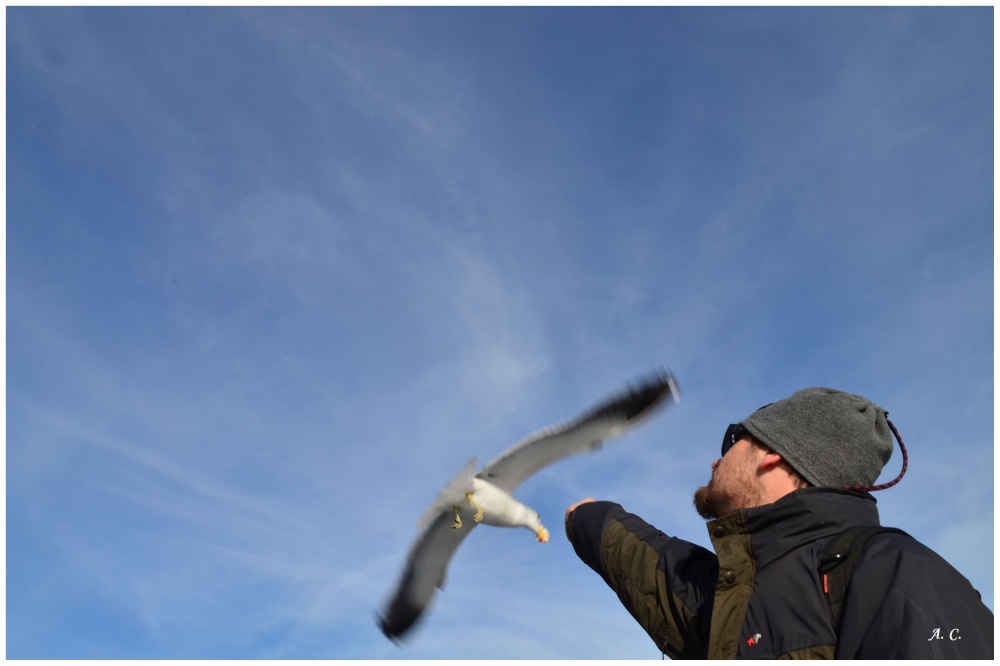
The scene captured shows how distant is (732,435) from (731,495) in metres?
0.40

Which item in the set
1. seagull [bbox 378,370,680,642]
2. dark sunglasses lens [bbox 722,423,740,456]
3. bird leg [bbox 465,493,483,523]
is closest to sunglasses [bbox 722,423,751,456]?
dark sunglasses lens [bbox 722,423,740,456]

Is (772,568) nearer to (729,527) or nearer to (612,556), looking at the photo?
(729,527)

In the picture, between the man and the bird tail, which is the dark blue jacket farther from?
the bird tail

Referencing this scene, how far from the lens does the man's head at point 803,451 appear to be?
3588 millimetres

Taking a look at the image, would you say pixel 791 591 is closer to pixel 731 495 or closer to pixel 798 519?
pixel 798 519

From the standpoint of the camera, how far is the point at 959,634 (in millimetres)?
2510

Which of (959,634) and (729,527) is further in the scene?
(729,527)

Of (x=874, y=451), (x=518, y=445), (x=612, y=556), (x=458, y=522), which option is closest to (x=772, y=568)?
(x=874, y=451)

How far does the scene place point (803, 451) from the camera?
3.61m

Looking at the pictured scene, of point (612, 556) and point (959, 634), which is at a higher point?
point (612, 556)

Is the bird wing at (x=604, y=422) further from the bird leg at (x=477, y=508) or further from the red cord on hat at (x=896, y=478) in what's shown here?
the red cord on hat at (x=896, y=478)

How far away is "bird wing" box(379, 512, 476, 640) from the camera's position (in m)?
10.4

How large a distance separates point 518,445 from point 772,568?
610 cm

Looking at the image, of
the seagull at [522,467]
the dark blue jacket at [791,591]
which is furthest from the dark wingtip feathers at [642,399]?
the dark blue jacket at [791,591]
